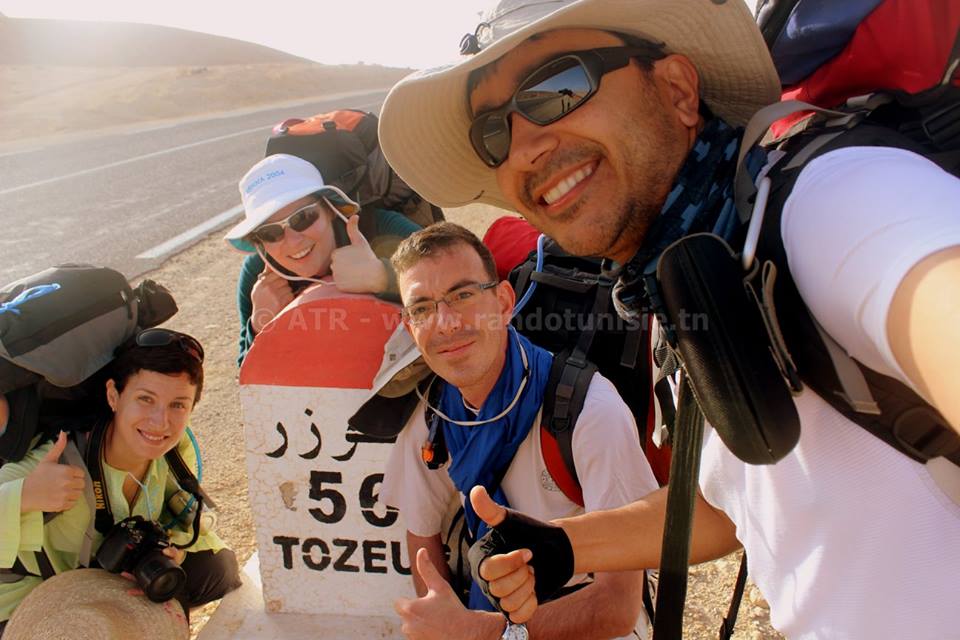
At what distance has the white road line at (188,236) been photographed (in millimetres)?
7391

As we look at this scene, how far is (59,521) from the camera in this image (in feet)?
7.99

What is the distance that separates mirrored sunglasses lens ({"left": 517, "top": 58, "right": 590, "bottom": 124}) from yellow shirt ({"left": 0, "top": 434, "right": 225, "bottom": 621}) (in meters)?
1.93

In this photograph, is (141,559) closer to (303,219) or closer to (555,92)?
(303,219)

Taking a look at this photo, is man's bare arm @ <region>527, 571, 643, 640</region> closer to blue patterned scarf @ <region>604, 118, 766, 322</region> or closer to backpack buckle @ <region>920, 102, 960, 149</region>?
blue patterned scarf @ <region>604, 118, 766, 322</region>

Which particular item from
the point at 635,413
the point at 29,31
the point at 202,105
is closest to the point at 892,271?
the point at 635,413

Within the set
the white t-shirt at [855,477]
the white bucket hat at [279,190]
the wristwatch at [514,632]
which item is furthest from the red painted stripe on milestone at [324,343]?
the white t-shirt at [855,477]

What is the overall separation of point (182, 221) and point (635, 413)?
7750 millimetres

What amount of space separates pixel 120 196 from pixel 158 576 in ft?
30.3

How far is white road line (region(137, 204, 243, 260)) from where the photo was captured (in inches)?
291

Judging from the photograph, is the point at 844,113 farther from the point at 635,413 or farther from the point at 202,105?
the point at 202,105

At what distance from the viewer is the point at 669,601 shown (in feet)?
4.65

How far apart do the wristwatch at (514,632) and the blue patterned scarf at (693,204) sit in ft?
2.77

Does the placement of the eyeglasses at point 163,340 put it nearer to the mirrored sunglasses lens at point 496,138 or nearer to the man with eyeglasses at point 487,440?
the man with eyeglasses at point 487,440

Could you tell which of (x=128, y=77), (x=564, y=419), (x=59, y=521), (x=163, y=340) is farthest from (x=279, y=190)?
(x=128, y=77)
